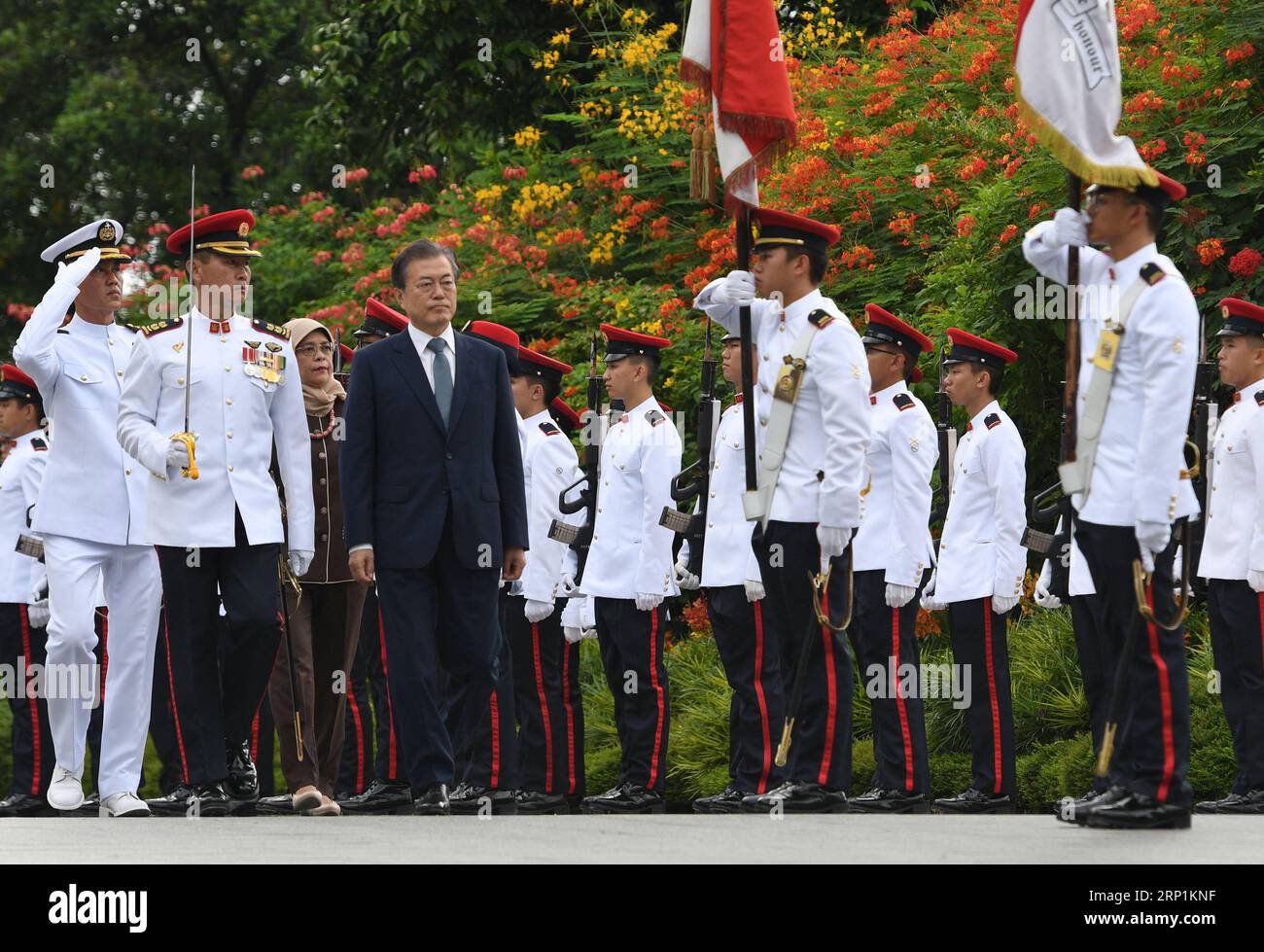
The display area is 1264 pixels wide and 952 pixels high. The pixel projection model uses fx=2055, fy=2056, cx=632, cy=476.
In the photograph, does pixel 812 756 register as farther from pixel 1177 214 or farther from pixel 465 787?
pixel 1177 214

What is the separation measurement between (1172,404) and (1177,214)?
5.55 metres

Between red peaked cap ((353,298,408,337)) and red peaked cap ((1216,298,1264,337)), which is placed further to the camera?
red peaked cap ((353,298,408,337))

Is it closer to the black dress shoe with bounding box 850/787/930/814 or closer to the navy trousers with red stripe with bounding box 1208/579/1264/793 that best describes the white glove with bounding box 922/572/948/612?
the black dress shoe with bounding box 850/787/930/814

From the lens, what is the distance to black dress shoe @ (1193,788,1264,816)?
9.45 meters

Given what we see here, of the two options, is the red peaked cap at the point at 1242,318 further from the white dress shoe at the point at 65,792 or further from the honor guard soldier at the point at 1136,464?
the white dress shoe at the point at 65,792

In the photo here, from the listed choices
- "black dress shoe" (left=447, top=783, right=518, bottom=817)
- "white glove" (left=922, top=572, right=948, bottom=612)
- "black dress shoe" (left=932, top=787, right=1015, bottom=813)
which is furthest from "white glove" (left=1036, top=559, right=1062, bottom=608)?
"black dress shoe" (left=447, top=783, right=518, bottom=817)

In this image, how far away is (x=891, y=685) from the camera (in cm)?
976

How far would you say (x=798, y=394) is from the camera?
8.33 metres

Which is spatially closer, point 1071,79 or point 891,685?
point 1071,79

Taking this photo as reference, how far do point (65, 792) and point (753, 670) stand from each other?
10.9ft

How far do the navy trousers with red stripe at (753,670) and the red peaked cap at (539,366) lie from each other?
1.99 m

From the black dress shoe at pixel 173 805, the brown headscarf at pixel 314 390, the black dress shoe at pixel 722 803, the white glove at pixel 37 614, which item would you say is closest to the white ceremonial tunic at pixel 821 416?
the black dress shoe at pixel 722 803

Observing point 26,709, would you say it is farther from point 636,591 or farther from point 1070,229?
point 1070,229

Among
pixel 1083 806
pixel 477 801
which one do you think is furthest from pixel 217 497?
pixel 1083 806
